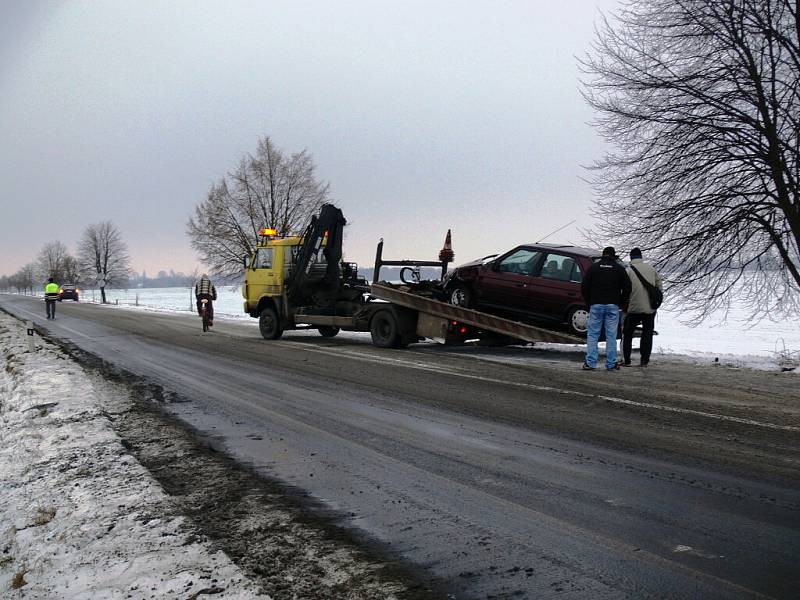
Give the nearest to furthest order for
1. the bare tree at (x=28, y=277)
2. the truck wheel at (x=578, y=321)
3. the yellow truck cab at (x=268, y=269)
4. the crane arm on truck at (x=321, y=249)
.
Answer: the truck wheel at (x=578, y=321), the crane arm on truck at (x=321, y=249), the yellow truck cab at (x=268, y=269), the bare tree at (x=28, y=277)

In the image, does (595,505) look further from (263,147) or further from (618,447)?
(263,147)

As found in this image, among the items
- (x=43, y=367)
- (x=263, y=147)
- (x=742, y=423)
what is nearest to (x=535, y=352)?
(x=742, y=423)

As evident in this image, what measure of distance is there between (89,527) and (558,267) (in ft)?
31.2

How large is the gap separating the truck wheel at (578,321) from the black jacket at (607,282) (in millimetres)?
1349

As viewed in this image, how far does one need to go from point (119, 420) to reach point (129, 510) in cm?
301

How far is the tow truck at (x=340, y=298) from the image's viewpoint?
507 inches

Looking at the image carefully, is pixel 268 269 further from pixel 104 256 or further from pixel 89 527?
pixel 104 256

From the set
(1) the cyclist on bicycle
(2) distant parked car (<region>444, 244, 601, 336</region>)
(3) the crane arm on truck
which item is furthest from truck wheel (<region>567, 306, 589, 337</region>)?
(1) the cyclist on bicycle

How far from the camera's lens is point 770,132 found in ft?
37.3

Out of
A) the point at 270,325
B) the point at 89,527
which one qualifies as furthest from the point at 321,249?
the point at 89,527

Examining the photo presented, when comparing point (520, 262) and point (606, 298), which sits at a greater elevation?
point (520, 262)

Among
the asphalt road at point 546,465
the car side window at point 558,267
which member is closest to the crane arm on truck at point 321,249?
the car side window at point 558,267

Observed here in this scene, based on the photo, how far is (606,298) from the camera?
9805mm

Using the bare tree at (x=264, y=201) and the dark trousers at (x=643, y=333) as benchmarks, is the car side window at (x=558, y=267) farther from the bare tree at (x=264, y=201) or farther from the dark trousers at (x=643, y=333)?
the bare tree at (x=264, y=201)
